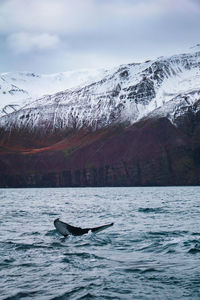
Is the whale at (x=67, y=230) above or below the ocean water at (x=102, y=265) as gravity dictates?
above

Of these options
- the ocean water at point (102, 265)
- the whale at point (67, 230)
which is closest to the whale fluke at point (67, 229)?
the whale at point (67, 230)

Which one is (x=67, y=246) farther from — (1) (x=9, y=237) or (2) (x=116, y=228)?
(2) (x=116, y=228)

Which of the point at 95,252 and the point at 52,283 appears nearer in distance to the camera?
the point at 52,283

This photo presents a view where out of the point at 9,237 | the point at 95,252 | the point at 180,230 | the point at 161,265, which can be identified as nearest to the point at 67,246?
the point at 95,252

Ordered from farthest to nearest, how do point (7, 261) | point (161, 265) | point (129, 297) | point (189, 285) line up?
1. point (7, 261)
2. point (161, 265)
3. point (189, 285)
4. point (129, 297)

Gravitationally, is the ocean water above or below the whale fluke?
below

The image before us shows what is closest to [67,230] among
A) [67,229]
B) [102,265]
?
[67,229]

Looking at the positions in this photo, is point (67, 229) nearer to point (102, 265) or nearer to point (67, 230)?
point (67, 230)

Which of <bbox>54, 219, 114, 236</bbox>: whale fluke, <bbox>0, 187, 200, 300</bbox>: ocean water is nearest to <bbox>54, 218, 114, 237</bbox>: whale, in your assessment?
<bbox>54, 219, 114, 236</bbox>: whale fluke

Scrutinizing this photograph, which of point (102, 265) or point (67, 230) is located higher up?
point (67, 230)

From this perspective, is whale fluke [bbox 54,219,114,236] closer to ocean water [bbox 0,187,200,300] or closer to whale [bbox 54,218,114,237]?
whale [bbox 54,218,114,237]

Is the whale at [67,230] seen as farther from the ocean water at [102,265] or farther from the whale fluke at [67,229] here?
the ocean water at [102,265]

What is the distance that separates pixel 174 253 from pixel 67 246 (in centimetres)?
571

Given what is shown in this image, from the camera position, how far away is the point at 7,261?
1950 cm
